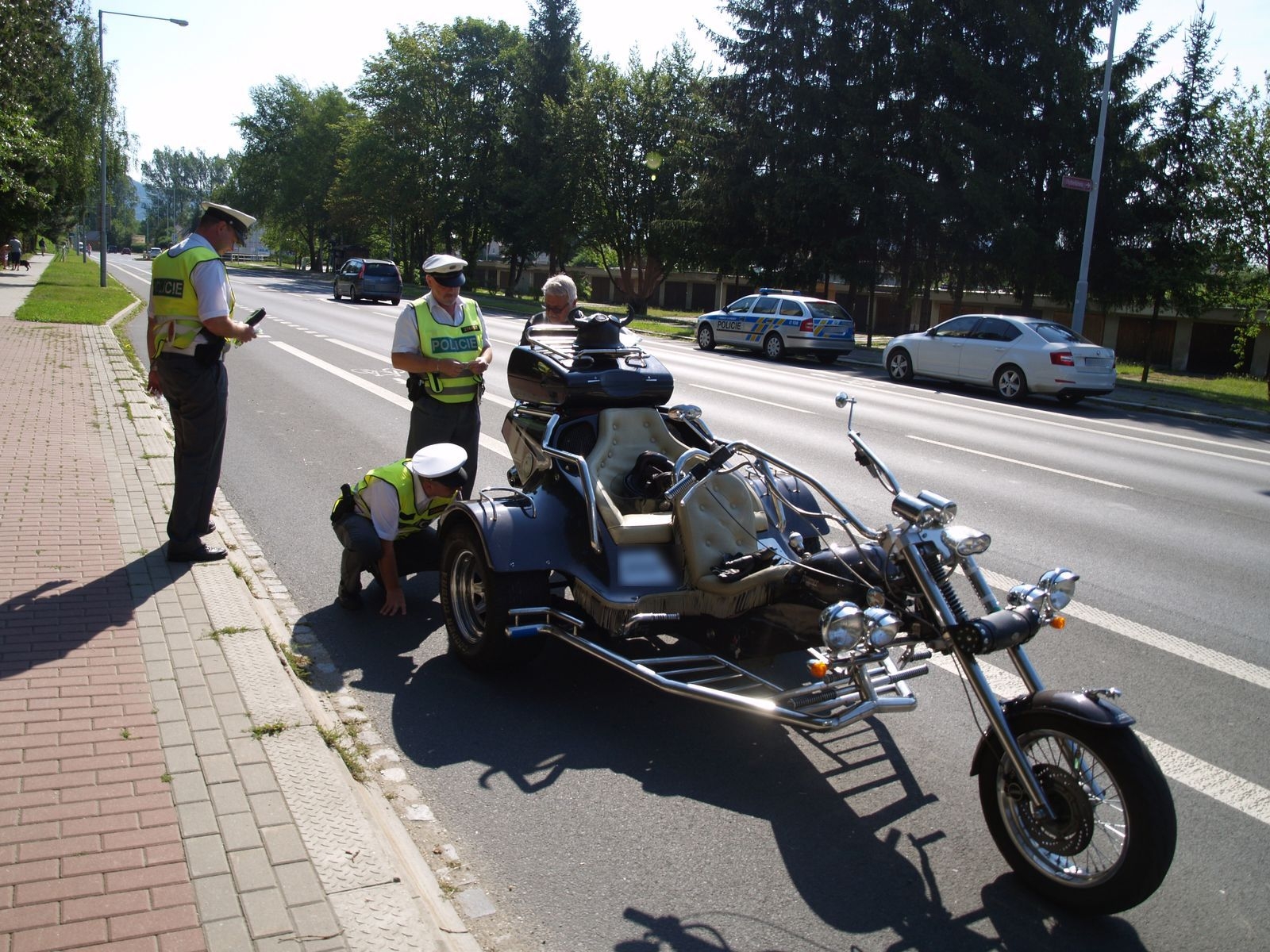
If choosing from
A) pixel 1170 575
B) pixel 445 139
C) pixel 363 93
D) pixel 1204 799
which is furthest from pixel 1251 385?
pixel 363 93

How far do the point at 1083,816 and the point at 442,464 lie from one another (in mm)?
3536

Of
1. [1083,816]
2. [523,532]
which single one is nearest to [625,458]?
[523,532]

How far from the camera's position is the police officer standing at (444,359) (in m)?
6.50

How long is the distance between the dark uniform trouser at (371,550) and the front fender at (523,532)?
25.5 inches

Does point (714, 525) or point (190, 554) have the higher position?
point (714, 525)

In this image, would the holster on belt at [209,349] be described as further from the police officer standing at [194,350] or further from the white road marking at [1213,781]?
the white road marking at [1213,781]

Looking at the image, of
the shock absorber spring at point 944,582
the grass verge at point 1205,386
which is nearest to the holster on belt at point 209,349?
the shock absorber spring at point 944,582

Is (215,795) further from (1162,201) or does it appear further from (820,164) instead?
(820,164)

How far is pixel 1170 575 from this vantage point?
7395 millimetres

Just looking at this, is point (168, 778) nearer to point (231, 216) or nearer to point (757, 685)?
point (757, 685)

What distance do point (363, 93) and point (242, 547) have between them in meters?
67.5

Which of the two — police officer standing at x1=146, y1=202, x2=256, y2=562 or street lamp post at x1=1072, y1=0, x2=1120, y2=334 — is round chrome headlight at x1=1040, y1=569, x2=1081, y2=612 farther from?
street lamp post at x1=1072, y1=0, x2=1120, y2=334

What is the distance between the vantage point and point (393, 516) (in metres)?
5.82

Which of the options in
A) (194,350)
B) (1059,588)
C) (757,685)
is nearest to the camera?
(1059,588)
